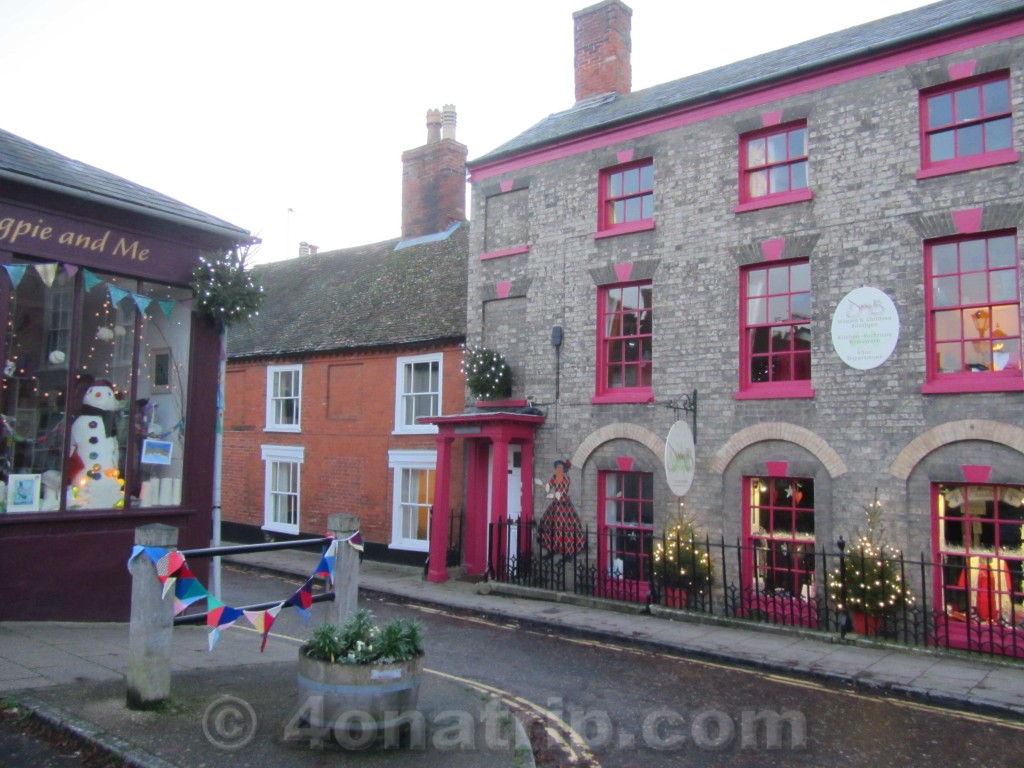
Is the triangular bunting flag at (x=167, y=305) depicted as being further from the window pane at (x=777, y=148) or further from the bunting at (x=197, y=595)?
the window pane at (x=777, y=148)

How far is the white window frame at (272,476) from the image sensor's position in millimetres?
20812

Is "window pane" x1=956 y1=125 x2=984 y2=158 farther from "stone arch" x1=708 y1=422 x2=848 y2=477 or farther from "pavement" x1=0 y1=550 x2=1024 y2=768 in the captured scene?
"pavement" x1=0 y1=550 x2=1024 y2=768

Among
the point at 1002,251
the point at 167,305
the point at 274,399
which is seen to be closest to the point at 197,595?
the point at 167,305

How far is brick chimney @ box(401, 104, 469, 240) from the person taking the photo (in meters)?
22.6

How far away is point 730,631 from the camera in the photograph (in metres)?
11.7

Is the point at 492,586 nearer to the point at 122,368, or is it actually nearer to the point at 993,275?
the point at 122,368

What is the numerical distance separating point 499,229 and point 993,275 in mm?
9132

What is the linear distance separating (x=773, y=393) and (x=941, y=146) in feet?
14.0

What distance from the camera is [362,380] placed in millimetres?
19594

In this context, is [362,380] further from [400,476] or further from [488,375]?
[488,375]

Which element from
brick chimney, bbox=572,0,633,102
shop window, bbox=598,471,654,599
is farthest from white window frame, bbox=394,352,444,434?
brick chimney, bbox=572,0,633,102

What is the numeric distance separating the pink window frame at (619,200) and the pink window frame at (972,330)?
484 cm

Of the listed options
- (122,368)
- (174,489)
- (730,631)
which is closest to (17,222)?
(122,368)

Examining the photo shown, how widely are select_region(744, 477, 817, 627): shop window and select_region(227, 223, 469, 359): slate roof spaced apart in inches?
292
